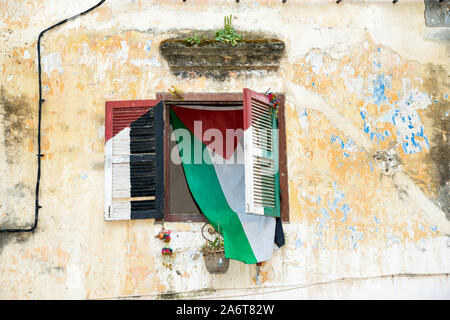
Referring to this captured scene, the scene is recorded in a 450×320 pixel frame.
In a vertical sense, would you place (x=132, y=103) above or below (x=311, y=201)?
above

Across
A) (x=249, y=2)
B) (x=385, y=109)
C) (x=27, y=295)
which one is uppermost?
(x=249, y=2)

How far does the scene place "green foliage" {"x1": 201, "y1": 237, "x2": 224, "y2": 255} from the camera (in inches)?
279

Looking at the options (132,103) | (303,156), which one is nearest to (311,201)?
(303,156)

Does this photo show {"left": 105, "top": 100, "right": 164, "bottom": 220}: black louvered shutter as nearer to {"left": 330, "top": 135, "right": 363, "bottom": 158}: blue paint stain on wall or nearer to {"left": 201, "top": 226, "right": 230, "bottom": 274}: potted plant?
{"left": 201, "top": 226, "right": 230, "bottom": 274}: potted plant

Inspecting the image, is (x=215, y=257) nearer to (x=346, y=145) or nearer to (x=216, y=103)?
(x=216, y=103)

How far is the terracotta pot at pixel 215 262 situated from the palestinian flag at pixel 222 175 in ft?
0.62

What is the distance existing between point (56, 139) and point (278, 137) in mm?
2432

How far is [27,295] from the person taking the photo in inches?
282

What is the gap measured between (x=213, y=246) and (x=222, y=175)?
33.1 inches

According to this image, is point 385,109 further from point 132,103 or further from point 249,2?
point 132,103

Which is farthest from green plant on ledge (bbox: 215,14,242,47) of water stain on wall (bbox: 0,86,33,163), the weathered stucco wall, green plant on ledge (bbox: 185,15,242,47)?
water stain on wall (bbox: 0,86,33,163)

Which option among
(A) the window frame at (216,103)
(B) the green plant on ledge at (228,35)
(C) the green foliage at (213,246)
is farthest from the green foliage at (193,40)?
(C) the green foliage at (213,246)

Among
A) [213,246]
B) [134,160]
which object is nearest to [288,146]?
[213,246]

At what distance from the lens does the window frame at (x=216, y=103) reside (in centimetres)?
731
